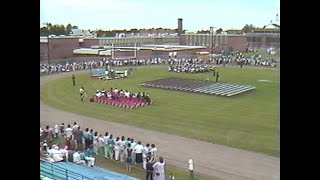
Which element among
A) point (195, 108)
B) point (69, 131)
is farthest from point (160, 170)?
point (69, 131)

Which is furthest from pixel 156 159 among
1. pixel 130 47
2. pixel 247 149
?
pixel 130 47

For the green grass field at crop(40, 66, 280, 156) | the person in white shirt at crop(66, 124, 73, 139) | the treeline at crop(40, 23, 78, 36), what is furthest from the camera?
the person in white shirt at crop(66, 124, 73, 139)

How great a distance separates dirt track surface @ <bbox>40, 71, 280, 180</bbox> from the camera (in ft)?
3.85

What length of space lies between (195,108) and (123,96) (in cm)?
26

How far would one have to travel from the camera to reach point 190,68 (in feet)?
4.33

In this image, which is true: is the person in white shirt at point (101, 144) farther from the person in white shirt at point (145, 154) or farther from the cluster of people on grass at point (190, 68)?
the cluster of people on grass at point (190, 68)

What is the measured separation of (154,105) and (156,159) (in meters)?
0.19

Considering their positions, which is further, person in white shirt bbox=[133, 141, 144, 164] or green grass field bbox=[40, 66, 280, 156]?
person in white shirt bbox=[133, 141, 144, 164]

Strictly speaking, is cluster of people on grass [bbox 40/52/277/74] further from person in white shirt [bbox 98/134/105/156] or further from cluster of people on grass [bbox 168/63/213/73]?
person in white shirt [bbox 98/134/105/156]

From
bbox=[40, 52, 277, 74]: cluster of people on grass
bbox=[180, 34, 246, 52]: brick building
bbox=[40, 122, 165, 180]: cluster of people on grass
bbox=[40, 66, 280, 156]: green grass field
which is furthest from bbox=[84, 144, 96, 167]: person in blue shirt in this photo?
bbox=[180, 34, 246, 52]: brick building

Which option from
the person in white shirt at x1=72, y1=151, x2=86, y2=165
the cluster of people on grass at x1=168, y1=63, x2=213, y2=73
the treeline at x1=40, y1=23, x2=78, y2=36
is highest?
the treeline at x1=40, y1=23, x2=78, y2=36

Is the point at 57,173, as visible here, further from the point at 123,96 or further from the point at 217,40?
the point at 217,40

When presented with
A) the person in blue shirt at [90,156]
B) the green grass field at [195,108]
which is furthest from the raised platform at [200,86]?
the person in blue shirt at [90,156]
